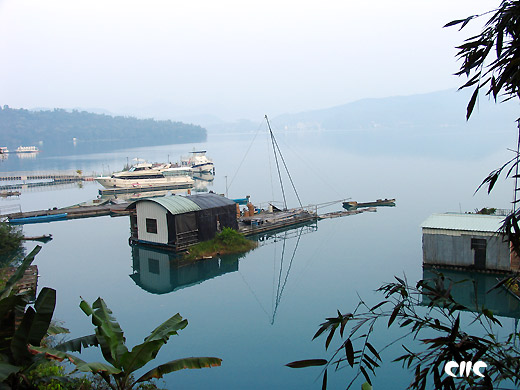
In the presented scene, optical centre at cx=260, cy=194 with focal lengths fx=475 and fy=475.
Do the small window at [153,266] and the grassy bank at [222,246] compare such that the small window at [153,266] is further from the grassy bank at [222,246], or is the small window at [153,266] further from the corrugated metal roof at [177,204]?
the corrugated metal roof at [177,204]

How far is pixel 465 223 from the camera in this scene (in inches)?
545

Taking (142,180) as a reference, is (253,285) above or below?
below

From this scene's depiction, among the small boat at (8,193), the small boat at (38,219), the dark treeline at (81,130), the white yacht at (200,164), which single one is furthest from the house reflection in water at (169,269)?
the dark treeline at (81,130)

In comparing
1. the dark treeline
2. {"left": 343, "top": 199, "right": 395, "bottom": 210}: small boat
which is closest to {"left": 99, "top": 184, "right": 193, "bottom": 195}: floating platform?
{"left": 343, "top": 199, "right": 395, "bottom": 210}: small boat

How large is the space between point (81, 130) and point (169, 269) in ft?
486

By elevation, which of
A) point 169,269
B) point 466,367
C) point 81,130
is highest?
point 81,130

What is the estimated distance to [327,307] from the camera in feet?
37.8

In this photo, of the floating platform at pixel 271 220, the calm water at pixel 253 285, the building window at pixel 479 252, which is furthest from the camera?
the floating platform at pixel 271 220

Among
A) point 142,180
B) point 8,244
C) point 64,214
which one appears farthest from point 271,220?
point 142,180

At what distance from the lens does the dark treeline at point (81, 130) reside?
468ft

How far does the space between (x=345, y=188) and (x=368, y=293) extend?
22979 mm

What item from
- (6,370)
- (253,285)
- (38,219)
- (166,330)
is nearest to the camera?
(6,370)

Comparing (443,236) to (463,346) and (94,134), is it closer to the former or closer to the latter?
(463,346)

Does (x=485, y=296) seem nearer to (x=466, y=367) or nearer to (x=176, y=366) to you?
(x=176, y=366)
